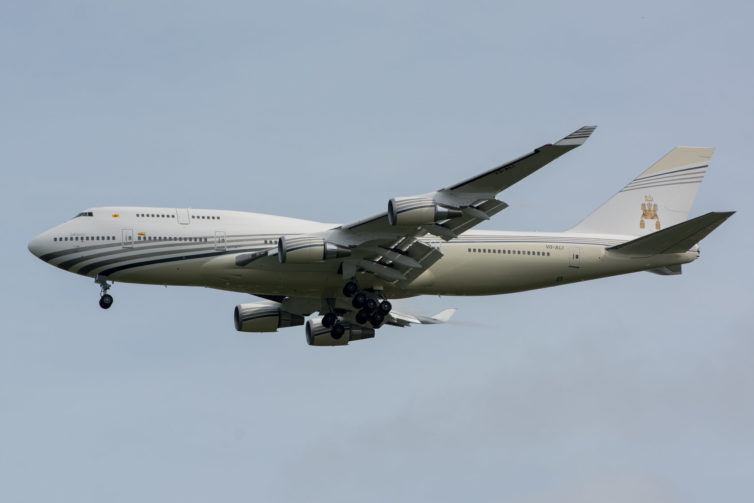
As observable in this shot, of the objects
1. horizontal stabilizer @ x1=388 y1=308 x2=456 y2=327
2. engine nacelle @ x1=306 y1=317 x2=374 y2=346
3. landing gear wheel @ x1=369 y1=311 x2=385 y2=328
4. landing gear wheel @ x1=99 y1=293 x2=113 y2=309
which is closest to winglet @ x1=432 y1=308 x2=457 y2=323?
horizontal stabilizer @ x1=388 y1=308 x2=456 y2=327

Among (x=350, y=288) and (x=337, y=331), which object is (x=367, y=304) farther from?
(x=337, y=331)

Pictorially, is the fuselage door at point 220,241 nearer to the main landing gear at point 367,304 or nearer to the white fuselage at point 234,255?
the white fuselage at point 234,255

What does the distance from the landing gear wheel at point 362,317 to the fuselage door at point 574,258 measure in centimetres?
911

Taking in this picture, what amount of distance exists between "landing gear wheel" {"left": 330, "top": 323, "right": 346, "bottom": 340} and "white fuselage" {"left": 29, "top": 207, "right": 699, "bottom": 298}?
144 inches

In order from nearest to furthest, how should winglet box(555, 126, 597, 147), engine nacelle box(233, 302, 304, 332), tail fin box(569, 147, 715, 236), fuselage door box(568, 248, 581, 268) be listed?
winglet box(555, 126, 597, 147) < fuselage door box(568, 248, 581, 268) < tail fin box(569, 147, 715, 236) < engine nacelle box(233, 302, 304, 332)

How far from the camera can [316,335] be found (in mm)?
54688

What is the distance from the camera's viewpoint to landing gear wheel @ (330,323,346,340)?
5303 cm

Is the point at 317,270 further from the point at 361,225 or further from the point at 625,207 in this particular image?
the point at 625,207

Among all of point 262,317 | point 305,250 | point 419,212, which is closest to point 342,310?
point 262,317

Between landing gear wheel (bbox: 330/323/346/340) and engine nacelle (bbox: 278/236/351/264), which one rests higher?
engine nacelle (bbox: 278/236/351/264)

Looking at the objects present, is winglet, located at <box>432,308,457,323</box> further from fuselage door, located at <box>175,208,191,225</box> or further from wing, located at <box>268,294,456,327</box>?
fuselage door, located at <box>175,208,191,225</box>

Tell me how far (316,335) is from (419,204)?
44.2 ft

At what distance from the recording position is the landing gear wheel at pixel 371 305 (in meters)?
49.0

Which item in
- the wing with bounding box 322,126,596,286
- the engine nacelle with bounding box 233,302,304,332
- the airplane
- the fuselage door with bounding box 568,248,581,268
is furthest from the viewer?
the engine nacelle with bounding box 233,302,304,332
